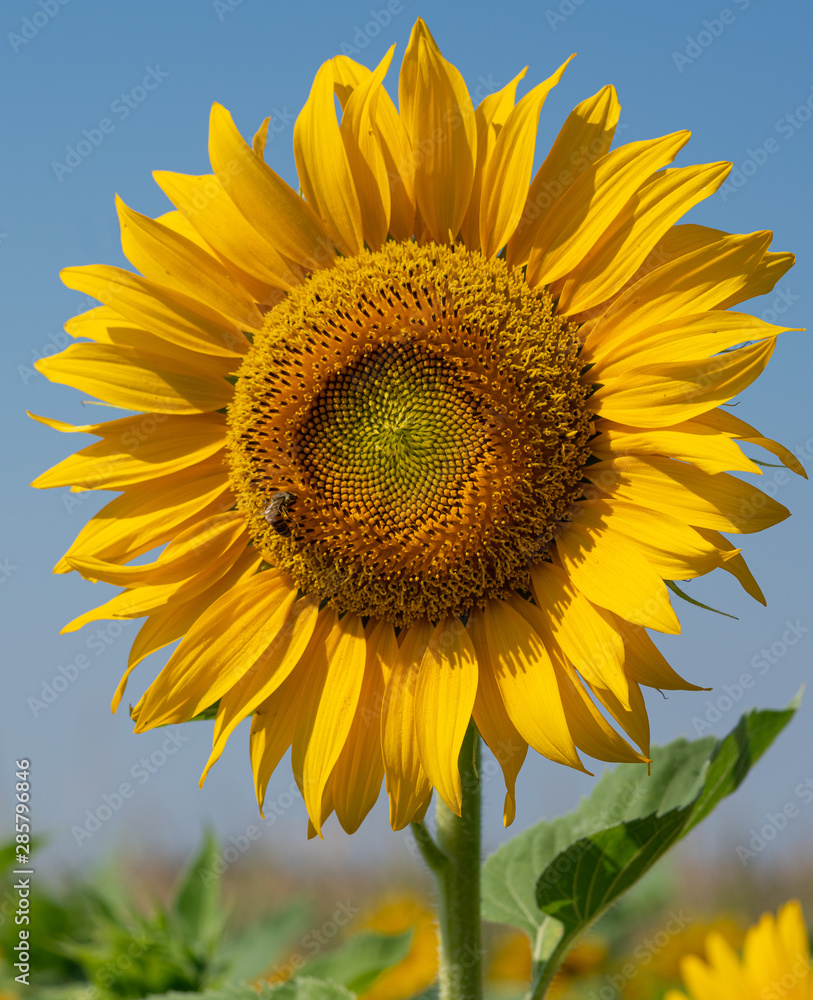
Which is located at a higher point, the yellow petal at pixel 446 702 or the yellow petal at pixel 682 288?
the yellow petal at pixel 682 288

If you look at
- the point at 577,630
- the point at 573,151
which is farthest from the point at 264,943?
the point at 573,151

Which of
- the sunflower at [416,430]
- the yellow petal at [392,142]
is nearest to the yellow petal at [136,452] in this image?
the sunflower at [416,430]

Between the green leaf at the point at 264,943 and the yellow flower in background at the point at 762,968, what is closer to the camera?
the yellow flower in background at the point at 762,968

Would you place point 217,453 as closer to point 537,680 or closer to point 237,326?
point 237,326

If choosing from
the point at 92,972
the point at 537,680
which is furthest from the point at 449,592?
the point at 92,972

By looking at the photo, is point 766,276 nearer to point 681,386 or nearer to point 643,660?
point 681,386

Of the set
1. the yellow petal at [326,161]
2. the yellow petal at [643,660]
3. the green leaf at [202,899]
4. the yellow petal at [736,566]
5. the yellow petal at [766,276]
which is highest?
the yellow petal at [326,161]

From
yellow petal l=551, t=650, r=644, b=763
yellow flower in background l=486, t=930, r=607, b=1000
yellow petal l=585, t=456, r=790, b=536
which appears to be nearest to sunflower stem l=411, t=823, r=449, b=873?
yellow petal l=551, t=650, r=644, b=763

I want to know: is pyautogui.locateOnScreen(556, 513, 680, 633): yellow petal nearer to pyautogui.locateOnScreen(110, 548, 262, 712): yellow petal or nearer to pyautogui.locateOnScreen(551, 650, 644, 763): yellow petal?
pyautogui.locateOnScreen(551, 650, 644, 763): yellow petal

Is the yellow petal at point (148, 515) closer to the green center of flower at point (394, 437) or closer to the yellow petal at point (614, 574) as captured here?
the green center of flower at point (394, 437)
